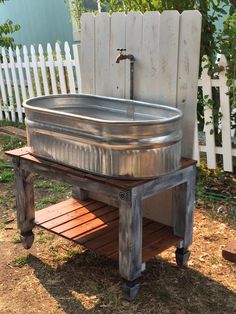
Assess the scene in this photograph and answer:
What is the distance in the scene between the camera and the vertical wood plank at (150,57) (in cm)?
286

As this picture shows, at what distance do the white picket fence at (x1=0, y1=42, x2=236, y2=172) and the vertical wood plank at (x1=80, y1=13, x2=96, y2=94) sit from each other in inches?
59.4

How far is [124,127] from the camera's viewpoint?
2.24 m

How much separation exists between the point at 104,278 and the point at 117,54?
1576 millimetres

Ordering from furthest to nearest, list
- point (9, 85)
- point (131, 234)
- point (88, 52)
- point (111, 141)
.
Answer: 1. point (9, 85)
2. point (88, 52)
3. point (131, 234)
4. point (111, 141)

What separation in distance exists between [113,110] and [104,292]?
4.07ft

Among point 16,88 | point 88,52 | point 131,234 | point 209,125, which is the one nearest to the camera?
point 131,234

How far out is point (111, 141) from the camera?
2281 mm

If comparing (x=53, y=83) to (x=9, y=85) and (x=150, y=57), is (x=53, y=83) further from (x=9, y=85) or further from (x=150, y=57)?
(x=150, y=57)

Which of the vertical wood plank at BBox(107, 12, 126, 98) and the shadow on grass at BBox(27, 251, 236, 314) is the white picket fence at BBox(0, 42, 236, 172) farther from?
the shadow on grass at BBox(27, 251, 236, 314)

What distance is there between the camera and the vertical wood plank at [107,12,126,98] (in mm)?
3039

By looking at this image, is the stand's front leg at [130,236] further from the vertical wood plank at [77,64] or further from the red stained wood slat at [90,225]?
the vertical wood plank at [77,64]

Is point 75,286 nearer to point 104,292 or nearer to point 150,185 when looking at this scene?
point 104,292

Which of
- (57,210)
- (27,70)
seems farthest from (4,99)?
(57,210)

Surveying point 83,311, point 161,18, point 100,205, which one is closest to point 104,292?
point 83,311
